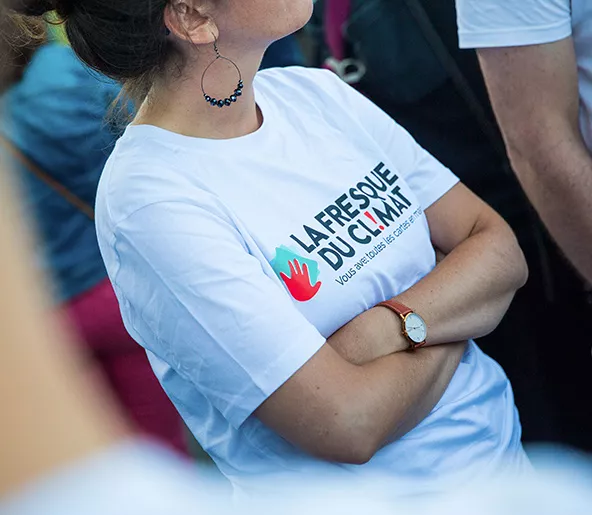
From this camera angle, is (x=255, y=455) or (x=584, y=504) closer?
(x=584, y=504)

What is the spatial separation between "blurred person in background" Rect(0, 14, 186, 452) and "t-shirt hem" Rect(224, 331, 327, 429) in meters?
0.70

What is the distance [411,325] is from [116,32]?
2.43 ft

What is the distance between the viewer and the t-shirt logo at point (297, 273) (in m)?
1.49

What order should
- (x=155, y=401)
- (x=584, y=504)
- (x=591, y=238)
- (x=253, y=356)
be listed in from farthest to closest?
(x=155, y=401)
(x=591, y=238)
(x=253, y=356)
(x=584, y=504)

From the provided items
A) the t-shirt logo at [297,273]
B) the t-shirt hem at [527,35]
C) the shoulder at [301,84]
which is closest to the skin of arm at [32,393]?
the t-shirt logo at [297,273]

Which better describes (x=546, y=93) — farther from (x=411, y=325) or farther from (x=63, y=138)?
(x=63, y=138)

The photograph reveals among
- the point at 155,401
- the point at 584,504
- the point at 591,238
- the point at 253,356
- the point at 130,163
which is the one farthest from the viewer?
the point at 155,401

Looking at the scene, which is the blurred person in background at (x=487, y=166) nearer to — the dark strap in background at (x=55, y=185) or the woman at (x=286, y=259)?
the woman at (x=286, y=259)

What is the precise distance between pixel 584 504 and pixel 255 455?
1005mm

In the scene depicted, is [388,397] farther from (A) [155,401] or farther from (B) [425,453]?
(A) [155,401]

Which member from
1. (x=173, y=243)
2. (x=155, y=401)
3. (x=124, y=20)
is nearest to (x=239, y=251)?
(x=173, y=243)

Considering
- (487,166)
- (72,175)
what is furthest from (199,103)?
(487,166)

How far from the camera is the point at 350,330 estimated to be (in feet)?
4.97

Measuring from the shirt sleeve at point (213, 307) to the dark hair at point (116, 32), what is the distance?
32 cm
